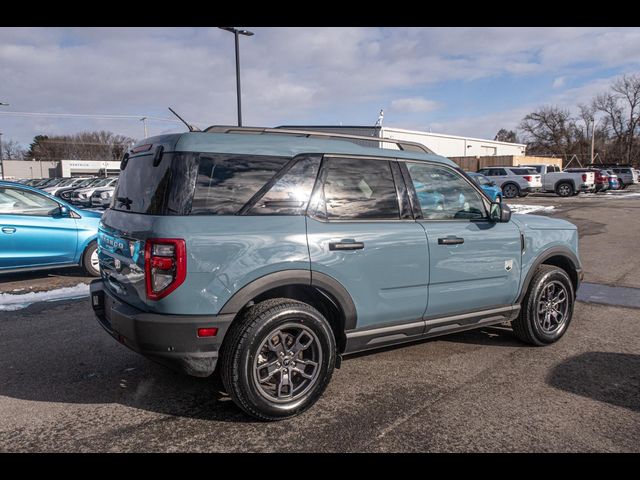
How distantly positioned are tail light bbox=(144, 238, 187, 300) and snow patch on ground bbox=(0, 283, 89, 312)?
417 cm

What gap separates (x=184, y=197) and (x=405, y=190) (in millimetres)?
1767

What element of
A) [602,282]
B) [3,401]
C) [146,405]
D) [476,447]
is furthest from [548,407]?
[602,282]

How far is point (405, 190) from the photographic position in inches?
154

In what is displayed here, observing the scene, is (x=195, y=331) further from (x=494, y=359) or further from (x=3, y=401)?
(x=494, y=359)

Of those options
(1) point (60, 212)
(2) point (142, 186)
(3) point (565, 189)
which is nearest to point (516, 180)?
(3) point (565, 189)

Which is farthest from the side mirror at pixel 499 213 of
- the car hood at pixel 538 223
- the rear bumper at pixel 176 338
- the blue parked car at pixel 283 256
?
the rear bumper at pixel 176 338

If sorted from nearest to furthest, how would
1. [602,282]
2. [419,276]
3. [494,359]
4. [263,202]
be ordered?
[263,202]
[419,276]
[494,359]
[602,282]

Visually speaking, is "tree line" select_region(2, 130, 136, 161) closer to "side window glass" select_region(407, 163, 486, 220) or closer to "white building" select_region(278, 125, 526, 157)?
"white building" select_region(278, 125, 526, 157)

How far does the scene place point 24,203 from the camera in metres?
7.42

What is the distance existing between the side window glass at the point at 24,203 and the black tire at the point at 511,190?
25451mm

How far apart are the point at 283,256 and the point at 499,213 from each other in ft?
6.88

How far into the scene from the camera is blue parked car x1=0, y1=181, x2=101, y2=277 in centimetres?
711

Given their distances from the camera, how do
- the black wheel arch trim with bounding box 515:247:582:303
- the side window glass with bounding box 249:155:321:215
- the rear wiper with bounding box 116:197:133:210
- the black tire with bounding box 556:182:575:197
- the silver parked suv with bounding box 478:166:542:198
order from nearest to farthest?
the side window glass with bounding box 249:155:321:215
the rear wiper with bounding box 116:197:133:210
the black wheel arch trim with bounding box 515:247:582:303
the silver parked suv with bounding box 478:166:542:198
the black tire with bounding box 556:182:575:197

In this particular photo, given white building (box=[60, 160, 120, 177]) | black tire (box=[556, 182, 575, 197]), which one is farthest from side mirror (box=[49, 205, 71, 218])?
white building (box=[60, 160, 120, 177])
